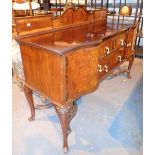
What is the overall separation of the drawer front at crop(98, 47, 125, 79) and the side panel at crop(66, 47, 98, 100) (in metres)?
0.20

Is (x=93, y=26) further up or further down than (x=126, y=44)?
further up

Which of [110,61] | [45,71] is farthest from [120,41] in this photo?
[45,71]

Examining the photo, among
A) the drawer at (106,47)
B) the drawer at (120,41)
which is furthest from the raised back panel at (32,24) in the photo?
the drawer at (120,41)

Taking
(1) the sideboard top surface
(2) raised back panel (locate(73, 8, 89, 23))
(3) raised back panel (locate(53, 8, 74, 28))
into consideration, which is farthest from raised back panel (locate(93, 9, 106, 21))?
(3) raised back panel (locate(53, 8, 74, 28))

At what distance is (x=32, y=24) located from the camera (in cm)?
157

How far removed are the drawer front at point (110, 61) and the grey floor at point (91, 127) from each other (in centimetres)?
48

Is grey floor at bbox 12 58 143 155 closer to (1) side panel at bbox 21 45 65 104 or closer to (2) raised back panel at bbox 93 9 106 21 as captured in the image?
(1) side panel at bbox 21 45 65 104

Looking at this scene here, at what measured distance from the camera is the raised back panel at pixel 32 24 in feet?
4.89

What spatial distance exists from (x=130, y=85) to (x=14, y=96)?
5.00 feet

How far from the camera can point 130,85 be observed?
8.36ft

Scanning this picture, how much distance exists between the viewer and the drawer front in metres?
1.60

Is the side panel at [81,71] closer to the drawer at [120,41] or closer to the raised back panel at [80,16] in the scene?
the drawer at [120,41]
